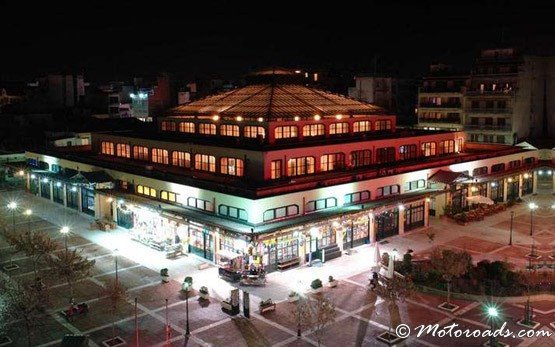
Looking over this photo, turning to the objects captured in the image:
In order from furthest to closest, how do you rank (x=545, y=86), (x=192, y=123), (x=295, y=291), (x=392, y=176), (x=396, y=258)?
(x=545, y=86), (x=192, y=123), (x=392, y=176), (x=396, y=258), (x=295, y=291)

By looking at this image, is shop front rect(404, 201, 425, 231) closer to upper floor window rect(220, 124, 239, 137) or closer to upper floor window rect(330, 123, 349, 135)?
upper floor window rect(330, 123, 349, 135)

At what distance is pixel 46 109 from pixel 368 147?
328ft

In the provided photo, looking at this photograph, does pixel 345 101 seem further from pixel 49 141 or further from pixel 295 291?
pixel 49 141

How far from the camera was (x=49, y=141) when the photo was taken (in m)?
104

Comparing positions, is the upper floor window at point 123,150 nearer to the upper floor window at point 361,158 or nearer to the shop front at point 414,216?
the upper floor window at point 361,158

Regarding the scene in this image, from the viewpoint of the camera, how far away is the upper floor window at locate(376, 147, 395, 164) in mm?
68938

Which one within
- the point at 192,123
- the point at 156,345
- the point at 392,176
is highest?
the point at 192,123

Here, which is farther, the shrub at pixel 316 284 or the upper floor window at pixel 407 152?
the upper floor window at pixel 407 152

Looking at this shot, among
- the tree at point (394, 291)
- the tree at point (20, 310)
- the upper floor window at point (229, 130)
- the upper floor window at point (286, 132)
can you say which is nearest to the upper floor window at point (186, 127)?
the upper floor window at point (229, 130)

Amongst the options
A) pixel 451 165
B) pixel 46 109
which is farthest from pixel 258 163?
pixel 46 109

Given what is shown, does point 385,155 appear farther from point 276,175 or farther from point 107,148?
point 107,148

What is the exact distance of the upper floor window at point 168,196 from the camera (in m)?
58.3

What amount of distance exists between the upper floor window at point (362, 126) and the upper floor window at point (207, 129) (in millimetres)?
18203

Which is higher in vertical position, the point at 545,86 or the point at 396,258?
the point at 545,86
